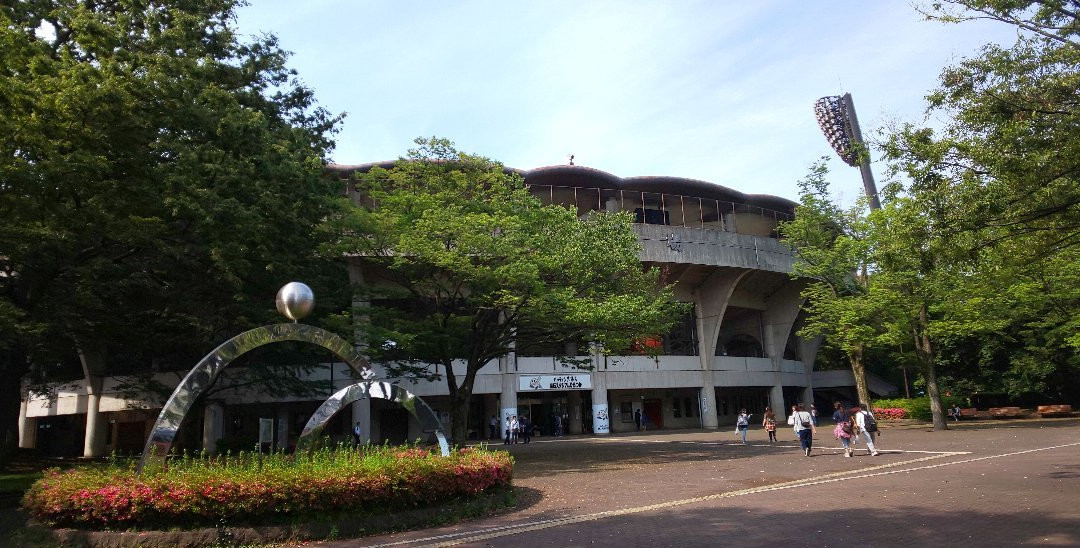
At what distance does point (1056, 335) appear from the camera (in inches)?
1230

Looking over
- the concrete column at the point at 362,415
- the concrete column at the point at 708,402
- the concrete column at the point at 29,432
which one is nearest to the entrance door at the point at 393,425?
the concrete column at the point at 362,415

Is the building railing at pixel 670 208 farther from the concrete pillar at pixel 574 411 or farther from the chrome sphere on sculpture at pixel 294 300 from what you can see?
the chrome sphere on sculpture at pixel 294 300

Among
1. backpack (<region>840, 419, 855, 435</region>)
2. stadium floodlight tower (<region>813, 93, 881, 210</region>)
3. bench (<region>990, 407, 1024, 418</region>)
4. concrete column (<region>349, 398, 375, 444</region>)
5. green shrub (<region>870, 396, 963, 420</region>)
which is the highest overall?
stadium floodlight tower (<region>813, 93, 881, 210</region>)

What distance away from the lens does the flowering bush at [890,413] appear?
118 feet

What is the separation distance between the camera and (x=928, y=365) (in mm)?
29719

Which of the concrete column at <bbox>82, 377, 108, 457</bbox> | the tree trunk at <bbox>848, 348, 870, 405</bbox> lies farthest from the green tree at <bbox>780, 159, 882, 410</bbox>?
the concrete column at <bbox>82, 377, 108, 457</bbox>

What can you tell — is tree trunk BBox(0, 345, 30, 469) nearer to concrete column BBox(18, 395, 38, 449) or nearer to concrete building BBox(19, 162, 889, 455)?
concrete building BBox(19, 162, 889, 455)

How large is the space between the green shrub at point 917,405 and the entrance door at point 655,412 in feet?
41.3

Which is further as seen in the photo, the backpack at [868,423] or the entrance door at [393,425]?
the entrance door at [393,425]

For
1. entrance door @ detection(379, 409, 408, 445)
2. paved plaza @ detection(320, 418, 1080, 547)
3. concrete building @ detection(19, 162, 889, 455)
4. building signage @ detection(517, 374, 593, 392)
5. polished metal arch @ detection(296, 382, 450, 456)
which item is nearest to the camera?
paved plaza @ detection(320, 418, 1080, 547)

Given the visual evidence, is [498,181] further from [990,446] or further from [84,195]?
[990,446]

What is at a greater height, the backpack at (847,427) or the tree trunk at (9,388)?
the tree trunk at (9,388)

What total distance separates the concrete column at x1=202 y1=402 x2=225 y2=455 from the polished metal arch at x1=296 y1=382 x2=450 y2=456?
2214cm

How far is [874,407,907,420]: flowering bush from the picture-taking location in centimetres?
3597
